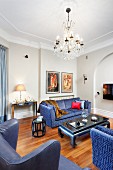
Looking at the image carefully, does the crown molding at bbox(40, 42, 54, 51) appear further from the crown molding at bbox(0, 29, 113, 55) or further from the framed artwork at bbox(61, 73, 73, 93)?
the framed artwork at bbox(61, 73, 73, 93)

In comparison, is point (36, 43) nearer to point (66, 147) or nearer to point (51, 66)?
point (51, 66)

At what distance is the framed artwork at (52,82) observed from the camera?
5219mm

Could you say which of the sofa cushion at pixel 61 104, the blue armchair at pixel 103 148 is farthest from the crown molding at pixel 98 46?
the blue armchair at pixel 103 148

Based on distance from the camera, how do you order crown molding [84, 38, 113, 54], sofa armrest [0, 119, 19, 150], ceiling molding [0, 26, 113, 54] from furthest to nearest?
crown molding [84, 38, 113, 54]
ceiling molding [0, 26, 113, 54]
sofa armrest [0, 119, 19, 150]

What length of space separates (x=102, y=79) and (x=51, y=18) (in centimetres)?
349

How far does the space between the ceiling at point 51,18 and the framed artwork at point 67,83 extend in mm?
2121

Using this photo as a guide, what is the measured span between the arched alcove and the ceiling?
3.05 feet

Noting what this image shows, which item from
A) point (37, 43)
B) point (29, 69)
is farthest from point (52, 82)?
point (37, 43)

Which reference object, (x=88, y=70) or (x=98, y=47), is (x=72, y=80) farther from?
(x=98, y=47)

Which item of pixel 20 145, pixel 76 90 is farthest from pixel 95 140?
pixel 76 90

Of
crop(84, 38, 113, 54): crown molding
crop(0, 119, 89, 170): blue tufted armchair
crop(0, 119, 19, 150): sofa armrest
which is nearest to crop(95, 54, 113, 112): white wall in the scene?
crop(84, 38, 113, 54): crown molding

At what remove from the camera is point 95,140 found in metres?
1.67

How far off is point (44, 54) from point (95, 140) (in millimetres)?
4362

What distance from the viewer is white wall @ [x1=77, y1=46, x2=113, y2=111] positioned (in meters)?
4.82
